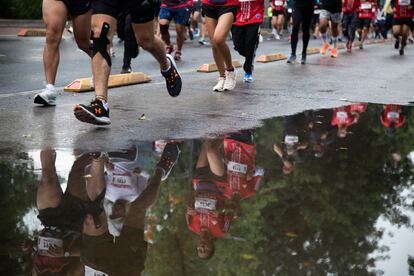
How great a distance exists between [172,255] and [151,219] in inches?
19.6

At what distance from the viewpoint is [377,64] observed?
1534cm

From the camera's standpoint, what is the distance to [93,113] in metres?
5.83

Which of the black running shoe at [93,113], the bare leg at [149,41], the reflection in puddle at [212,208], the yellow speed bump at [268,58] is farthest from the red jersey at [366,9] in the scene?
the black running shoe at [93,113]

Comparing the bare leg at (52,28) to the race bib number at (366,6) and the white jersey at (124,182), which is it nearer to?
the white jersey at (124,182)

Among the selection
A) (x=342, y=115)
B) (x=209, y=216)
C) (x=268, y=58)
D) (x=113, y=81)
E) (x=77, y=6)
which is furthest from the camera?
(x=268, y=58)

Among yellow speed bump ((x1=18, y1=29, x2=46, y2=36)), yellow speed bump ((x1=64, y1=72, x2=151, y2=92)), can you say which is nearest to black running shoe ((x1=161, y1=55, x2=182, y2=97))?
yellow speed bump ((x1=64, y1=72, x2=151, y2=92))

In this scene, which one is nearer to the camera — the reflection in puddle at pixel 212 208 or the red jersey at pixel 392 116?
the reflection in puddle at pixel 212 208

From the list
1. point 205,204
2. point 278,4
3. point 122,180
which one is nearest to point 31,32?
point 278,4

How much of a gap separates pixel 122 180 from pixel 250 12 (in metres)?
6.07

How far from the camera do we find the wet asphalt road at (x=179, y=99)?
5828 mm

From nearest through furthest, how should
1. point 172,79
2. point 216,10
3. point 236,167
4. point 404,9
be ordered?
point 236,167, point 172,79, point 216,10, point 404,9

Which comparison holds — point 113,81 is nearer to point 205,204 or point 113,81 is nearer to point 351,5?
point 205,204

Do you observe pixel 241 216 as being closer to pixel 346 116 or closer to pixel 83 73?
pixel 346 116

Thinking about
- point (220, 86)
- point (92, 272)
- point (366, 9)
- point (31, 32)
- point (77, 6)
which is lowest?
point (31, 32)
